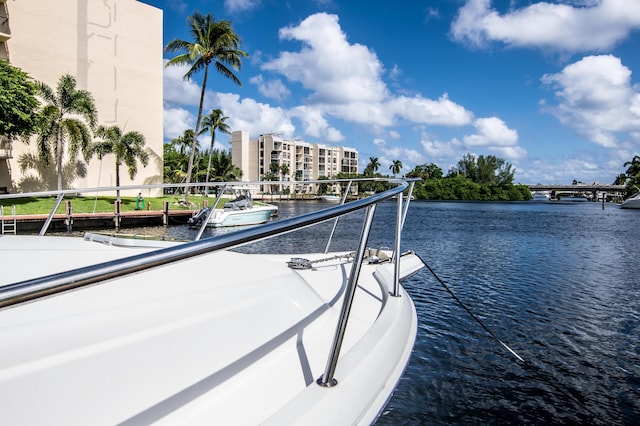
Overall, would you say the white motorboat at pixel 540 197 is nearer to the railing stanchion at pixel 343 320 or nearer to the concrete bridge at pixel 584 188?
the concrete bridge at pixel 584 188

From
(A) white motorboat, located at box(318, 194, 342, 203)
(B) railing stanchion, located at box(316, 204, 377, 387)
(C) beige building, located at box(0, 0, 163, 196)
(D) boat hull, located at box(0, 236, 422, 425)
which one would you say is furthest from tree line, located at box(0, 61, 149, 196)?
(A) white motorboat, located at box(318, 194, 342, 203)

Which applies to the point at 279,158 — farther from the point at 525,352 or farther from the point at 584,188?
the point at 525,352

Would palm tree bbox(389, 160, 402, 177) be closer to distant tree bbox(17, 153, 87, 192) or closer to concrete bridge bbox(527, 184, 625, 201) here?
concrete bridge bbox(527, 184, 625, 201)

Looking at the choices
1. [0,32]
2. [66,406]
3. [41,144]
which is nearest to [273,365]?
[66,406]

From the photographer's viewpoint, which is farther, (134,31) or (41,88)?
(134,31)

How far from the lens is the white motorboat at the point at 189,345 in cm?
122

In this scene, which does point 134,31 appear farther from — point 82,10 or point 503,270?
point 503,270

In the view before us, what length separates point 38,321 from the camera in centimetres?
142

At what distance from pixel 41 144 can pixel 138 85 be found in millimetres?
11396

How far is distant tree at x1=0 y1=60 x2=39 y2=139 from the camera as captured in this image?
20.8 meters

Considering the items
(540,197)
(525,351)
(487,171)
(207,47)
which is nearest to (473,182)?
(487,171)

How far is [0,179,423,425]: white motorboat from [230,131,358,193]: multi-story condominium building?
282 ft

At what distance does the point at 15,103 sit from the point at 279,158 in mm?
75850

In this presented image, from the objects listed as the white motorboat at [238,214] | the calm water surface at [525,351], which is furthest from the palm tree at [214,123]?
the calm water surface at [525,351]
